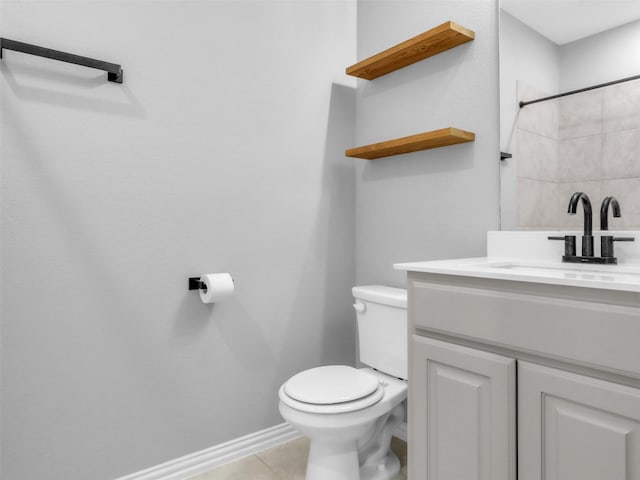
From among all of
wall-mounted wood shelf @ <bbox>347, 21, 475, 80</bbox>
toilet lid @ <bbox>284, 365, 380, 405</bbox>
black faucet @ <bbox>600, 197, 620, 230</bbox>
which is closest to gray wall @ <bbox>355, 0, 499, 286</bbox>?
wall-mounted wood shelf @ <bbox>347, 21, 475, 80</bbox>

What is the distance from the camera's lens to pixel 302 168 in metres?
2.04

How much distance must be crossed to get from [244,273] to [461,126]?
112 cm

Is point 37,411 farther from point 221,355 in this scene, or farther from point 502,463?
point 502,463

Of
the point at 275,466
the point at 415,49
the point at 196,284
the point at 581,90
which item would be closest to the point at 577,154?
the point at 581,90

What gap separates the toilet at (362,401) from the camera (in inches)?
56.0

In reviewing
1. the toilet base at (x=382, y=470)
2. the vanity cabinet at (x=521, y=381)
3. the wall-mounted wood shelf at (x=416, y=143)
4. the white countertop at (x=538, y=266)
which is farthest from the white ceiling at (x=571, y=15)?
the toilet base at (x=382, y=470)

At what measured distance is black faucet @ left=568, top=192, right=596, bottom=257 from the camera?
4.39ft

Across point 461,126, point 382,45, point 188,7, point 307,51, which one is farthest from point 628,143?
point 188,7

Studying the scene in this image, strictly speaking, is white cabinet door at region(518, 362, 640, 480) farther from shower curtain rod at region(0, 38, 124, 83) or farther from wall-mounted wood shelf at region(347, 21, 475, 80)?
shower curtain rod at region(0, 38, 124, 83)

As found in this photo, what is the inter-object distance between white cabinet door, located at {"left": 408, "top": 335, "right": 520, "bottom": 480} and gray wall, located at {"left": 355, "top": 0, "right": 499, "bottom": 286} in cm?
62

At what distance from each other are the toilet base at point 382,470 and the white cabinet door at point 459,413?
38 centimetres

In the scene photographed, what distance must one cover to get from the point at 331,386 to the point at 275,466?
53cm

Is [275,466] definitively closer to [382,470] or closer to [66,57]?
[382,470]

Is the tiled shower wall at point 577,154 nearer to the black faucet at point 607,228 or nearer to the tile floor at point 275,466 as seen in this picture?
the black faucet at point 607,228
